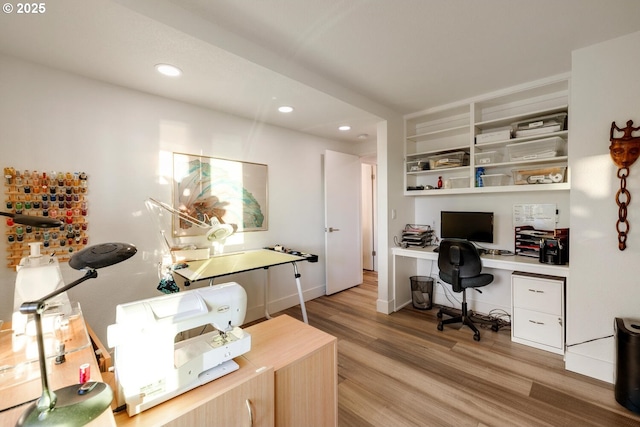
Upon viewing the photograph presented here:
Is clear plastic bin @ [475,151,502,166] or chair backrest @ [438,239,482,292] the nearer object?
chair backrest @ [438,239,482,292]

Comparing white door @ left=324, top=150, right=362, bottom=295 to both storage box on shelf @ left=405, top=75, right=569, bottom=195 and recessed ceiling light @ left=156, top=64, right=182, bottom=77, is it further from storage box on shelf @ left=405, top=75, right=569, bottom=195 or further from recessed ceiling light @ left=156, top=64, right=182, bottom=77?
recessed ceiling light @ left=156, top=64, right=182, bottom=77

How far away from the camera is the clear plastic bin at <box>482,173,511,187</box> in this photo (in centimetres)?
282

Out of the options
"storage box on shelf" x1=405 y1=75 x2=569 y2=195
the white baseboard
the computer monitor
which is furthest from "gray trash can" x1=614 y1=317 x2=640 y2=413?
the computer monitor

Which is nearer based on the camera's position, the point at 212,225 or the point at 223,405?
the point at 223,405

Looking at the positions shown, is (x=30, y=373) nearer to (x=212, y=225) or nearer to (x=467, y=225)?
(x=212, y=225)

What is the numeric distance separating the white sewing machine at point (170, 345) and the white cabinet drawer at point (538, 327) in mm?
2641

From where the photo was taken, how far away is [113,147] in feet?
7.25

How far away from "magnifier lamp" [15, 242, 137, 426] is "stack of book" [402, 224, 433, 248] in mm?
3051

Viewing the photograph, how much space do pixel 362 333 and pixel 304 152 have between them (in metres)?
2.35

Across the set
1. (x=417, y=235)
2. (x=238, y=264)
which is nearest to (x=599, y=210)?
(x=417, y=235)

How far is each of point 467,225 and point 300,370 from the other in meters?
2.73

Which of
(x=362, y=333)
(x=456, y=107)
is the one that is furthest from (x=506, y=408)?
(x=456, y=107)

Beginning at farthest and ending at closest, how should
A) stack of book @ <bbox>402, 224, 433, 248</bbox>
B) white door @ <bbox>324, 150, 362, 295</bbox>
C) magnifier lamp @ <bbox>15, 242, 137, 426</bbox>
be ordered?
white door @ <bbox>324, 150, 362, 295</bbox> < stack of book @ <bbox>402, 224, 433, 248</bbox> < magnifier lamp @ <bbox>15, 242, 137, 426</bbox>

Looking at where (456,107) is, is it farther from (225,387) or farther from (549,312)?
(225,387)
